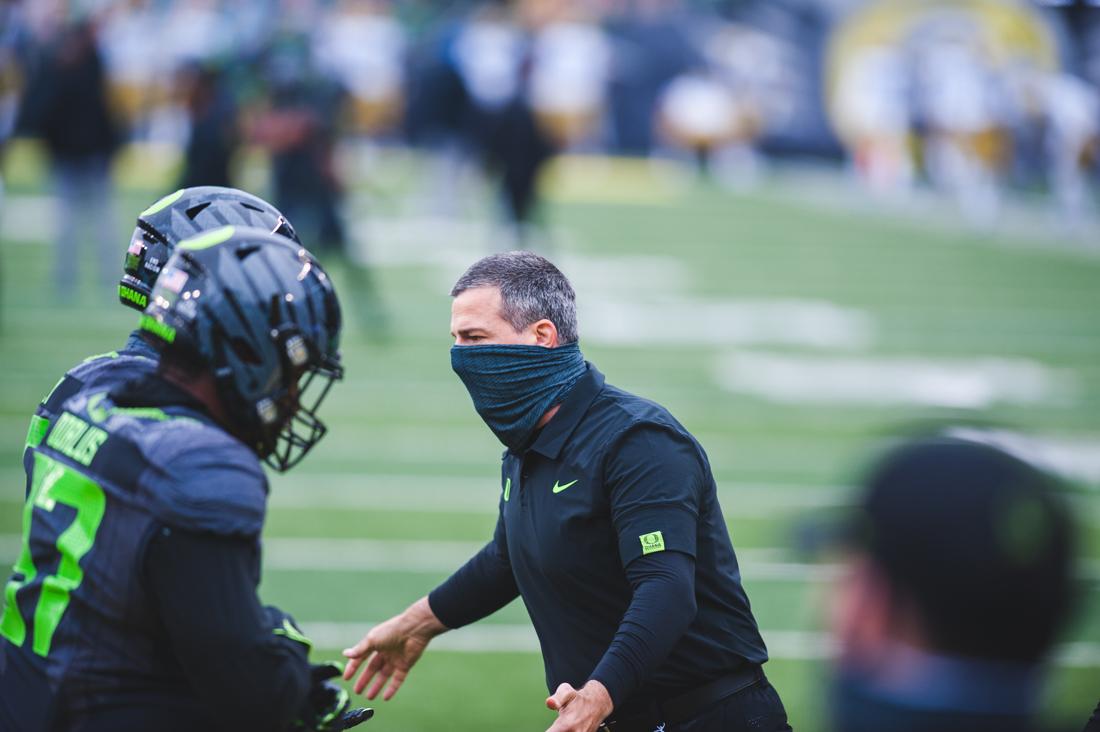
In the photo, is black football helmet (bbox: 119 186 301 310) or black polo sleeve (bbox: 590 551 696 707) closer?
black polo sleeve (bbox: 590 551 696 707)

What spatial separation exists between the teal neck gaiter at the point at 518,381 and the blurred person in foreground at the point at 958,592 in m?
1.64

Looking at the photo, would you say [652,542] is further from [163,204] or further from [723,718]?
[163,204]

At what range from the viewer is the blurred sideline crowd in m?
25.3

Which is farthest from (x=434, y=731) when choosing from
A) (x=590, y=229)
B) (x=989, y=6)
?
(x=989, y=6)

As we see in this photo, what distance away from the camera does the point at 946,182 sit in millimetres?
28672

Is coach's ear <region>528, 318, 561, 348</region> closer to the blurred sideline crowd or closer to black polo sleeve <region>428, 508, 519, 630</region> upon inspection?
black polo sleeve <region>428, 508, 519, 630</region>

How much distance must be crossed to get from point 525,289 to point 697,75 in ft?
95.8

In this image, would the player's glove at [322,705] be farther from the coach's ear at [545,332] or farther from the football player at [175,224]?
the coach's ear at [545,332]

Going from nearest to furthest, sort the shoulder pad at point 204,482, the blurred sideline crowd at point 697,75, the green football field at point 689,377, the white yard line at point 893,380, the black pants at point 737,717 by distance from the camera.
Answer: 1. the shoulder pad at point 204,482
2. the black pants at point 737,717
3. the green football field at point 689,377
4. the white yard line at point 893,380
5. the blurred sideline crowd at point 697,75

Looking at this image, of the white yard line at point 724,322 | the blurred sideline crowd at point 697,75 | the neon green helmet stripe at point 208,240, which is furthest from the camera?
the blurred sideline crowd at point 697,75

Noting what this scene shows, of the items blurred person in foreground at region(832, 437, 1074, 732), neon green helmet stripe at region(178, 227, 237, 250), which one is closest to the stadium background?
blurred person in foreground at region(832, 437, 1074, 732)

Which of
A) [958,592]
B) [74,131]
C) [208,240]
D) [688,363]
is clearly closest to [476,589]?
[208,240]

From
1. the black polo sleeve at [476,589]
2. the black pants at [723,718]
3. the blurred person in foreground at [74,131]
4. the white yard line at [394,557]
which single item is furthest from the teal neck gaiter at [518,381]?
the blurred person in foreground at [74,131]

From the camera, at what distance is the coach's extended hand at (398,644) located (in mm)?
3551
